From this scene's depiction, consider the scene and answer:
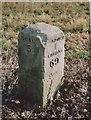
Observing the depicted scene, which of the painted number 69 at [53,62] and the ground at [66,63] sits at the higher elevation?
the painted number 69 at [53,62]

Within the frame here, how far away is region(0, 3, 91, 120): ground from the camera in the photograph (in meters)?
4.29

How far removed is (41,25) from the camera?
13.8ft

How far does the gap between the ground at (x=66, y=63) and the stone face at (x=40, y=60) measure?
17 centimetres

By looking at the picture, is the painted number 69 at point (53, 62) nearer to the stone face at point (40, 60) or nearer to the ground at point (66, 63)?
the stone face at point (40, 60)

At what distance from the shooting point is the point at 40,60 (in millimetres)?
4012

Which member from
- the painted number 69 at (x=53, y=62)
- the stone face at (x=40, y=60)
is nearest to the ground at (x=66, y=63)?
the stone face at (x=40, y=60)

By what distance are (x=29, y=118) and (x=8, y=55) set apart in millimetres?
1953

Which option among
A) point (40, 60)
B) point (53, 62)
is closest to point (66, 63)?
point (53, 62)

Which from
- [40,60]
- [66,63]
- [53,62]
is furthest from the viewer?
[66,63]

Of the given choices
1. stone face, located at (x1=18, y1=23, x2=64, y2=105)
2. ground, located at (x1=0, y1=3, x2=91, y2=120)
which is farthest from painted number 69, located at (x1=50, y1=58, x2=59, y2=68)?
ground, located at (x1=0, y1=3, x2=91, y2=120)

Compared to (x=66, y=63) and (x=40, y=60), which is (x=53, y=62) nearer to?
(x=40, y=60)

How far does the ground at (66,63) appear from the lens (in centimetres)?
429

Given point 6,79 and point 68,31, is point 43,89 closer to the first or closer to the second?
point 6,79

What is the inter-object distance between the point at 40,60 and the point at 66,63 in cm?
173
